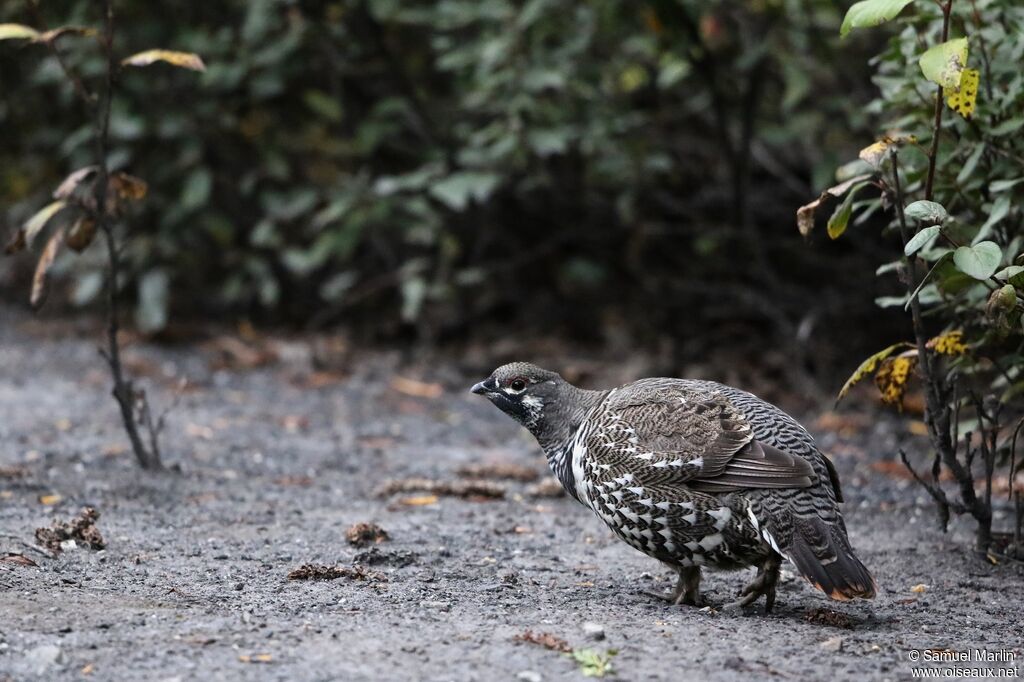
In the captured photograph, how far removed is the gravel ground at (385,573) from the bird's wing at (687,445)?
1.69ft

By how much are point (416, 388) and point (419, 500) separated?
3.28 m

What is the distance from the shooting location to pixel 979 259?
4.19 m

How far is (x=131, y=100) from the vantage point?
10.5 m

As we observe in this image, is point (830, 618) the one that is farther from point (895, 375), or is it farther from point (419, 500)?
point (419, 500)

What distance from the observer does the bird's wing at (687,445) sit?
14.8 feet

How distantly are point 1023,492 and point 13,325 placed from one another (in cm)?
917

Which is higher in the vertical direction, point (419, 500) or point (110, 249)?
point (110, 249)

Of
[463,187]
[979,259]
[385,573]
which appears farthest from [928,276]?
[463,187]

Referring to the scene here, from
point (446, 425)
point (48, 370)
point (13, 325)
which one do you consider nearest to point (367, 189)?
point (446, 425)

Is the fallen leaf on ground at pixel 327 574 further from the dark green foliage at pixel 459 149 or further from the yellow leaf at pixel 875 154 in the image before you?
the dark green foliage at pixel 459 149

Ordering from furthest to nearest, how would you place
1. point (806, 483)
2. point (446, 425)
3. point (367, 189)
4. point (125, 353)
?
1. point (125, 353)
2. point (367, 189)
3. point (446, 425)
4. point (806, 483)

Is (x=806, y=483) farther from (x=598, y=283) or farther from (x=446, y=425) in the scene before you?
(x=598, y=283)

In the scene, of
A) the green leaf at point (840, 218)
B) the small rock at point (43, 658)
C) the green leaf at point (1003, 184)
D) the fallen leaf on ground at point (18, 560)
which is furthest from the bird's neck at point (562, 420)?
the small rock at point (43, 658)

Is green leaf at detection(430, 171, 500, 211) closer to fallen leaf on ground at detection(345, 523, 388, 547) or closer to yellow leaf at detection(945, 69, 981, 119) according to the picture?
fallen leaf on ground at detection(345, 523, 388, 547)
